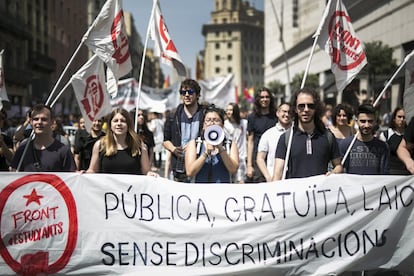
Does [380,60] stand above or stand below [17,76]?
below

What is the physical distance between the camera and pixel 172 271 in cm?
408

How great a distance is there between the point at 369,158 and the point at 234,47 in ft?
410

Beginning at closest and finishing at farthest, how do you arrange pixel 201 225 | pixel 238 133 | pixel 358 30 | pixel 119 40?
pixel 201 225, pixel 119 40, pixel 238 133, pixel 358 30

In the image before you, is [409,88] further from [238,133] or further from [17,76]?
[17,76]

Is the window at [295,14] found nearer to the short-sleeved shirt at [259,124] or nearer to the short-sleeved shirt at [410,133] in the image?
the short-sleeved shirt at [259,124]

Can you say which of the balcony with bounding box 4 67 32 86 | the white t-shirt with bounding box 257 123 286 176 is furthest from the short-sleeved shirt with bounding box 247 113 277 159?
the balcony with bounding box 4 67 32 86

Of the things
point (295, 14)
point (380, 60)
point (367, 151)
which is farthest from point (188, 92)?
point (295, 14)

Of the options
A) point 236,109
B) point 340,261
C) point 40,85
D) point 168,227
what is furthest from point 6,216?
point 40,85

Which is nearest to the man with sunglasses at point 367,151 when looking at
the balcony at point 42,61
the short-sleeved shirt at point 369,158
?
the short-sleeved shirt at point 369,158

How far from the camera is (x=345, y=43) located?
5.62 metres

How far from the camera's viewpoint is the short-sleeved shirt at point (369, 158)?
4.80 metres

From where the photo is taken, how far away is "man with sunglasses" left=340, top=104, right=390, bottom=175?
15.8 ft

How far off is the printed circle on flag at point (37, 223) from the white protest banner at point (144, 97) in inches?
434

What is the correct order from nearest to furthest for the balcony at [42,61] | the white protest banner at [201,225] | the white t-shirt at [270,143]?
1. the white protest banner at [201,225]
2. the white t-shirt at [270,143]
3. the balcony at [42,61]
